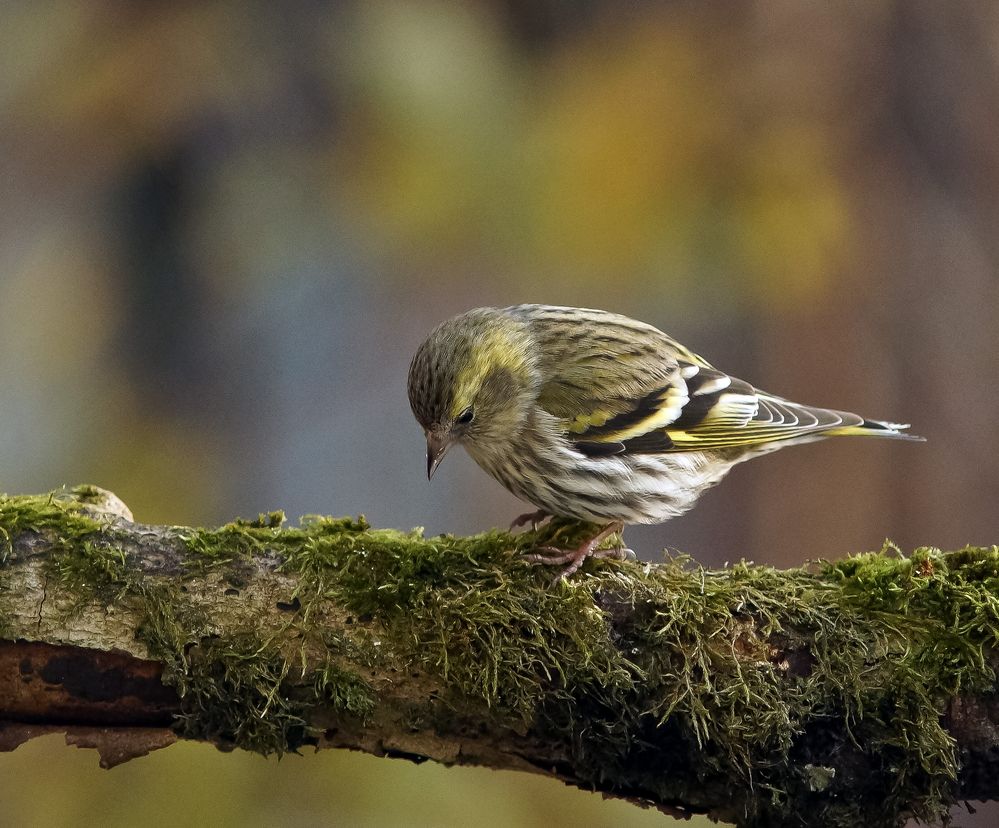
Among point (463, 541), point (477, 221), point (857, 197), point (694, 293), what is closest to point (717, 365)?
point (694, 293)

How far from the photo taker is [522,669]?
2.75 meters

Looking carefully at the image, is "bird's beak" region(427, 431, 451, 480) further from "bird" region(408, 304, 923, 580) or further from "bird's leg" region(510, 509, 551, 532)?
"bird's leg" region(510, 509, 551, 532)

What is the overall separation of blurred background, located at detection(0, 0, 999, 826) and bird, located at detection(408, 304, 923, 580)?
160cm

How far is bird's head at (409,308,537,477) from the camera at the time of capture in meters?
3.66

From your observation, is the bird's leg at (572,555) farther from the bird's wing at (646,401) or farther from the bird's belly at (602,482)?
the bird's wing at (646,401)

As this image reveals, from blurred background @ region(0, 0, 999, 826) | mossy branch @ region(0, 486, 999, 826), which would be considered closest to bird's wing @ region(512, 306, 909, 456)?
mossy branch @ region(0, 486, 999, 826)

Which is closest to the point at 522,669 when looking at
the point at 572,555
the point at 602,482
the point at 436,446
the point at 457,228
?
the point at 572,555

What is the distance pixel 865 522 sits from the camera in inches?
253

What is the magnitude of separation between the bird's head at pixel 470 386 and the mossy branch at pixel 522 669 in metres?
0.89

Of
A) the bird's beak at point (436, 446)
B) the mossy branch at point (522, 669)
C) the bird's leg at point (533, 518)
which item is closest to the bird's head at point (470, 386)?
the bird's beak at point (436, 446)

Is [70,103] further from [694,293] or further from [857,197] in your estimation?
[857,197]

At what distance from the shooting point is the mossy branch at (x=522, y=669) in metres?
2.66

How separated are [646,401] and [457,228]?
2280 millimetres

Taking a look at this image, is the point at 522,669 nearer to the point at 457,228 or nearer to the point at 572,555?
the point at 572,555
